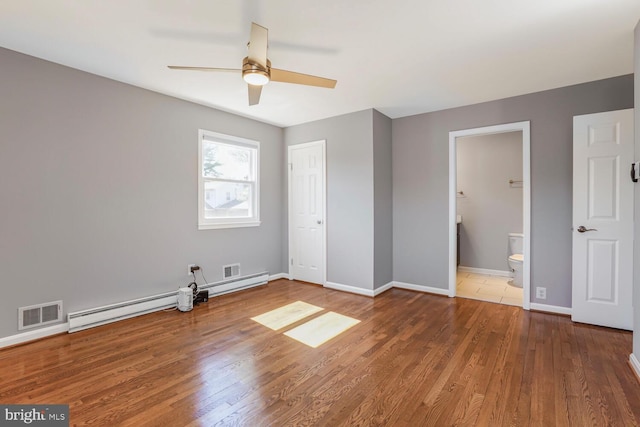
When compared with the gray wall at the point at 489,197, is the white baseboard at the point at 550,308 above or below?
below

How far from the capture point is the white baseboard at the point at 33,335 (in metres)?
2.54

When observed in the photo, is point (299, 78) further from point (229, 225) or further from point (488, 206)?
point (488, 206)

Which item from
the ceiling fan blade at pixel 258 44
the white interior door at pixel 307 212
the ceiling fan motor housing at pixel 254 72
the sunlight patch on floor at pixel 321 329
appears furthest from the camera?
the white interior door at pixel 307 212

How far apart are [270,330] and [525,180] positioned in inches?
130

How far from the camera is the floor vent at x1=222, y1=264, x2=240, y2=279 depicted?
4.22 meters

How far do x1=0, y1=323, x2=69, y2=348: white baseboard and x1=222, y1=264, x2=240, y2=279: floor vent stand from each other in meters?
1.74

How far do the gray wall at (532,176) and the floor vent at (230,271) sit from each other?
231cm

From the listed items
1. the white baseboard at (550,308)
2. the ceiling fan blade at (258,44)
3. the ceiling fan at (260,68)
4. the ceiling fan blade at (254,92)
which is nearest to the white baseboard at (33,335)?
the ceiling fan at (260,68)

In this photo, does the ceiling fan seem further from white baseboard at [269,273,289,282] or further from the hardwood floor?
white baseboard at [269,273,289,282]

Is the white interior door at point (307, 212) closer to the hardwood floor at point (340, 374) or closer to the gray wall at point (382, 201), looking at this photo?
the gray wall at point (382, 201)

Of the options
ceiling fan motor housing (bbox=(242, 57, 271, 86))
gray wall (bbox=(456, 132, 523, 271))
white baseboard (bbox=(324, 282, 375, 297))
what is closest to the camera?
ceiling fan motor housing (bbox=(242, 57, 271, 86))

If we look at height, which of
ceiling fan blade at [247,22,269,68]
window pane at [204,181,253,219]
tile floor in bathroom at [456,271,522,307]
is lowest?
tile floor in bathroom at [456,271,522,307]

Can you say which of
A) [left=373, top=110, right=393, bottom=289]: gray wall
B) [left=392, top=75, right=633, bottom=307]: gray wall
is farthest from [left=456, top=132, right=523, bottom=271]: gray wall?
[left=373, top=110, right=393, bottom=289]: gray wall

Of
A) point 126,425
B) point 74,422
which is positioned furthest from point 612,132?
point 74,422
